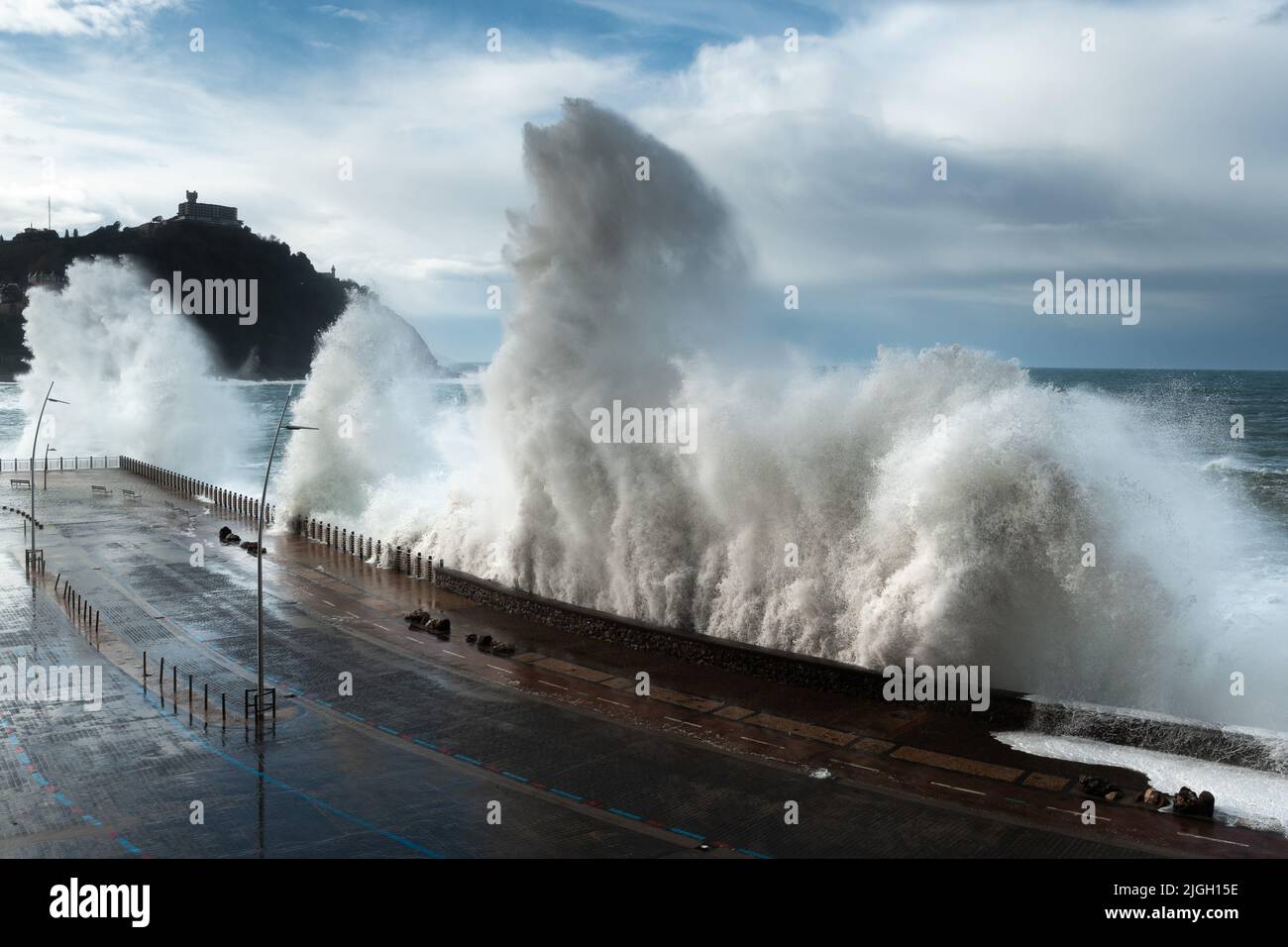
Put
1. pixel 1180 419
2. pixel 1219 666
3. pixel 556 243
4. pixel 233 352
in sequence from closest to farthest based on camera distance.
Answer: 1. pixel 1219 666
2. pixel 556 243
3. pixel 1180 419
4. pixel 233 352

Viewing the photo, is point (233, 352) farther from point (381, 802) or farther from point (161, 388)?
point (381, 802)

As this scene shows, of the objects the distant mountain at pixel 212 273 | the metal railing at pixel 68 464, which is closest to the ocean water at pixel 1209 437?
the metal railing at pixel 68 464

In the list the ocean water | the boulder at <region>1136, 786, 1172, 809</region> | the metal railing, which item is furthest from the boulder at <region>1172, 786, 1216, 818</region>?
the metal railing

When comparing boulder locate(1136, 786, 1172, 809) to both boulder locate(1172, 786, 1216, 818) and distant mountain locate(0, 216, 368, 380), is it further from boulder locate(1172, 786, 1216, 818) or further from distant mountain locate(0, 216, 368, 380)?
distant mountain locate(0, 216, 368, 380)

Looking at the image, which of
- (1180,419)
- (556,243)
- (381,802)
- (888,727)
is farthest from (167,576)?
(1180,419)
